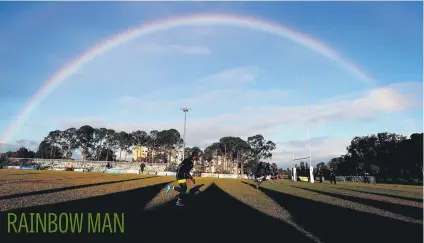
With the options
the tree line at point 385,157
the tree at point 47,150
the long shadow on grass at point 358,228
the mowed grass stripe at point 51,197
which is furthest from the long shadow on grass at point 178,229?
the tree at point 47,150

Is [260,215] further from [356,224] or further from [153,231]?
[153,231]

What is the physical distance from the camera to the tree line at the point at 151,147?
5773 inches

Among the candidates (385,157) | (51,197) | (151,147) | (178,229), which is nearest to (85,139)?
(151,147)

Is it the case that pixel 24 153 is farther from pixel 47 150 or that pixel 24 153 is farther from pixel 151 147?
pixel 151 147

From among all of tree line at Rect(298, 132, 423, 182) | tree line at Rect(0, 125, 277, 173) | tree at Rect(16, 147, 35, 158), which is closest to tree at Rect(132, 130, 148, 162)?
tree line at Rect(0, 125, 277, 173)

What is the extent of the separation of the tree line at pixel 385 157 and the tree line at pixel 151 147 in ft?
166

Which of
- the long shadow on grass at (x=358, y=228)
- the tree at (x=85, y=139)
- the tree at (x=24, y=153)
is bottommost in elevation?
the long shadow on grass at (x=358, y=228)

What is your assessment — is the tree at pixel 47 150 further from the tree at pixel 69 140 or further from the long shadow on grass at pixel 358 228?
the long shadow on grass at pixel 358 228

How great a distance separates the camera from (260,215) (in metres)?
9.42

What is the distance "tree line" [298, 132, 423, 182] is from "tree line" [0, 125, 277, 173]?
50458 millimetres

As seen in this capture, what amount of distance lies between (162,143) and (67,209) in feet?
470

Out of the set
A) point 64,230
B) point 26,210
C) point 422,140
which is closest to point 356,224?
point 64,230

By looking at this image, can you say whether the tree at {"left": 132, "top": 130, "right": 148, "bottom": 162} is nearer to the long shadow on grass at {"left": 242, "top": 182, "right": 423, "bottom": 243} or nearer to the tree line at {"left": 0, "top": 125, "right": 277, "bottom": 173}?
the tree line at {"left": 0, "top": 125, "right": 277, "bottom": 173}

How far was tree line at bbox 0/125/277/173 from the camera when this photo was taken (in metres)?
147
